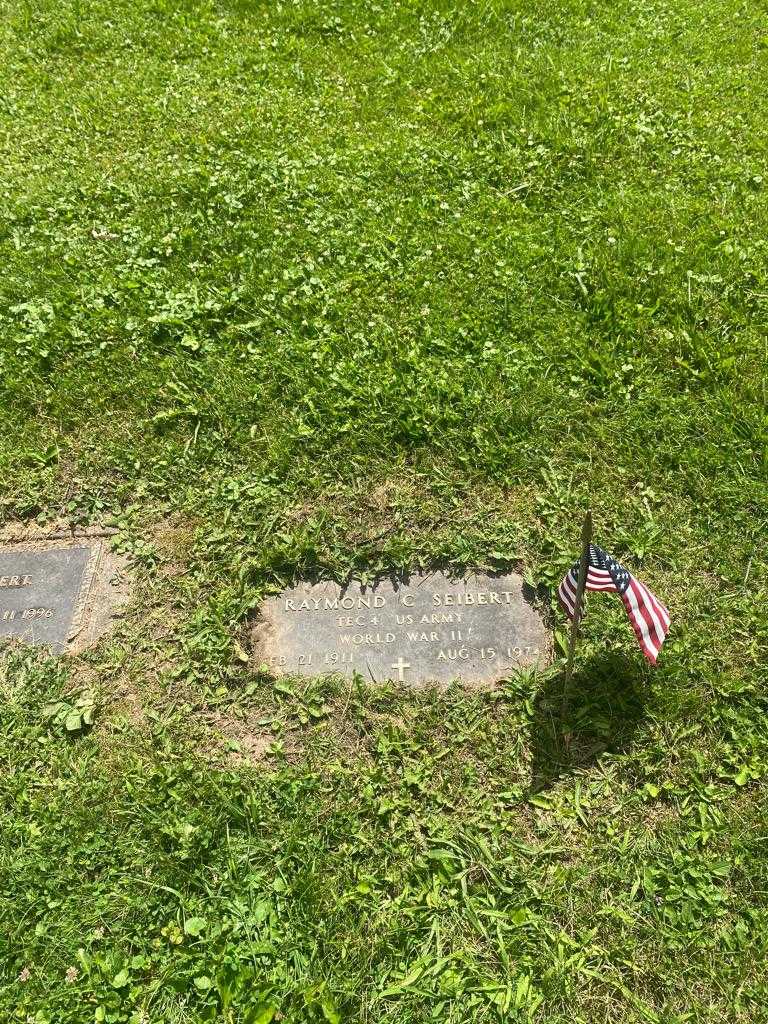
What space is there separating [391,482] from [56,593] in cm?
186

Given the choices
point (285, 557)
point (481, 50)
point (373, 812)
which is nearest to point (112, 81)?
point (481, 50)

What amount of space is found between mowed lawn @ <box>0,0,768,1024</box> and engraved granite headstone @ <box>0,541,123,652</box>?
0.17 meters

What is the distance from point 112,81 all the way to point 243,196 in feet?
8.06

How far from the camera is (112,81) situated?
7242 millimetres

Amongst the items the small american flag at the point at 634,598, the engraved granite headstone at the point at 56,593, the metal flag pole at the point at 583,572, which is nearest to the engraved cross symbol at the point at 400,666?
the metal flag pole at the point at 583,572

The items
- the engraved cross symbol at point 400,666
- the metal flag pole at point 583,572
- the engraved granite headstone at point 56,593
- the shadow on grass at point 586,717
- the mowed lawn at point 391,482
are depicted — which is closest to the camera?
the metal flag pole at point 583,572

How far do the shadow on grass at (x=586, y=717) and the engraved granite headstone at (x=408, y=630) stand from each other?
0.21 meters

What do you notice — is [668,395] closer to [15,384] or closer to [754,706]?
[754,706]

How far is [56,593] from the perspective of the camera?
13.8 feet

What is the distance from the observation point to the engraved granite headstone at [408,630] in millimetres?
3740

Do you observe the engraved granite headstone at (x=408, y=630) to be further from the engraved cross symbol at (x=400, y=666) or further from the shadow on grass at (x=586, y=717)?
the shadow on grass at (x=586, y=717)

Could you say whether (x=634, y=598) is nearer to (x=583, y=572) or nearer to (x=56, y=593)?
(x=583, y=572)

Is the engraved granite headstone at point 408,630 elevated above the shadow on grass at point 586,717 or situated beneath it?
elevated above

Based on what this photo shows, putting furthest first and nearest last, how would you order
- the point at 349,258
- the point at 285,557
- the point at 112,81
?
the point at 112,81, the point at 349,258, the point at 285,557
